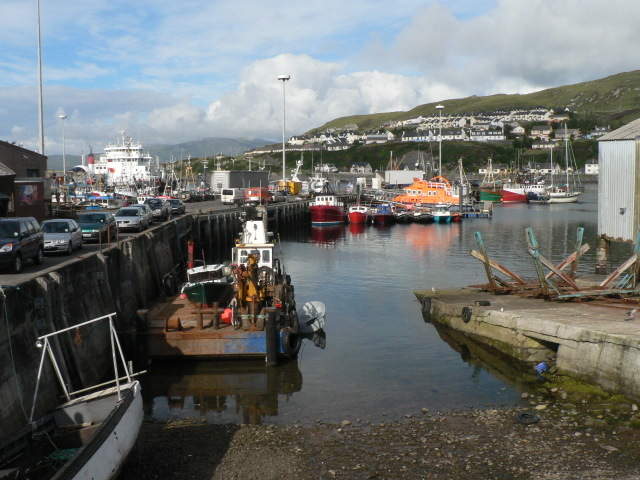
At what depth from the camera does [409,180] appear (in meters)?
137

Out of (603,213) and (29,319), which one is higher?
(603,213)

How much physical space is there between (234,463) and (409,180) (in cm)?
12674

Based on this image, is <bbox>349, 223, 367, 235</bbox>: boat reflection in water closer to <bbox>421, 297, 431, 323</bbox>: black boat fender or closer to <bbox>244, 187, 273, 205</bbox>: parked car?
<bbox>244, 187, 273, 205</bbox>: parked car

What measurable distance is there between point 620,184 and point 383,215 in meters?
49.8

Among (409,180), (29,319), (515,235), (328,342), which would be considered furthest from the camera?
(409,180)

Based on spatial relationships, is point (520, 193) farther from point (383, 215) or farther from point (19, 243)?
point (19, 243)

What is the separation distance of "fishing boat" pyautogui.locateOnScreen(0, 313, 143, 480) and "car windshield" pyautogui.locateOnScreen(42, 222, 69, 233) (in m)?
13.5

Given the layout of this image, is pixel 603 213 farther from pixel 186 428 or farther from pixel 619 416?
pixel 186 428

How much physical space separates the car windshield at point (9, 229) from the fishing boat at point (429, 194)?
6873 centimetres

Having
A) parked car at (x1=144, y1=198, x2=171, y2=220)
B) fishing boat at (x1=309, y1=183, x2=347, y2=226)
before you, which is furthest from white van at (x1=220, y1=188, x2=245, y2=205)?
parked car at (x1=144, y1=198, x2=171, y2=220)

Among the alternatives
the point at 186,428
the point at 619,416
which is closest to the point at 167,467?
the point at 186,428

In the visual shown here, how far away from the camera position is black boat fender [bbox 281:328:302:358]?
20078 mm

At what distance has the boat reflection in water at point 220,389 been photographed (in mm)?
16578

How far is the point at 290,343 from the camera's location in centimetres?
2088
